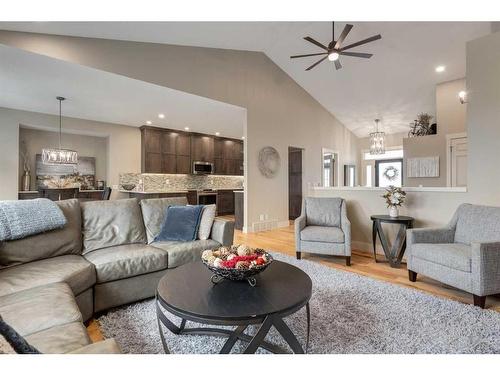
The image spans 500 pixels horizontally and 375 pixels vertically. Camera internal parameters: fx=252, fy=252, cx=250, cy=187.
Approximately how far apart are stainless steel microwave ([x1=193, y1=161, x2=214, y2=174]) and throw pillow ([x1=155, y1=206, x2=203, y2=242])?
15.7 ft

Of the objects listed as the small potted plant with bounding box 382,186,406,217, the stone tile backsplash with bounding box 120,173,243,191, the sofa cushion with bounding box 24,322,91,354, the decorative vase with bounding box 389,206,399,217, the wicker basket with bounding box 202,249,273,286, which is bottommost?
the sofa cushion with bounding box 24,322,91,354

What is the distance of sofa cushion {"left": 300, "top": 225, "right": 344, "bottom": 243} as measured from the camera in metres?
3.23

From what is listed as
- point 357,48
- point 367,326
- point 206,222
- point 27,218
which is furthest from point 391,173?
point 27,218

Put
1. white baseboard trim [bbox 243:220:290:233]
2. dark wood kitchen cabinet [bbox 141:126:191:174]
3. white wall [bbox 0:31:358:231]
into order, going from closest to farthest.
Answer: white wall [bbox 0:31:358:231], white baseboard trim [bbox 243:220:290:233], dark wood kitchen cabinet [bbox 141:126:191:174]

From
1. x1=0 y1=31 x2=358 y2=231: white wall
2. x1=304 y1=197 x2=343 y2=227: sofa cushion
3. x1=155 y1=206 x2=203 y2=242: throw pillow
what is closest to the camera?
x1=155 y1=206 x2=203 y2=242: throw pillow

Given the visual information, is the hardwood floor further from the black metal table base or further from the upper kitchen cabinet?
the upper kitchen cabinet

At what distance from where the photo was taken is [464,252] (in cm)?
228

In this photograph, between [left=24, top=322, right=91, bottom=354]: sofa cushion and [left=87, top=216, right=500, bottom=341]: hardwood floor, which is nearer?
[left=24, top=322, right=91, bottom=354]: sofa cushion

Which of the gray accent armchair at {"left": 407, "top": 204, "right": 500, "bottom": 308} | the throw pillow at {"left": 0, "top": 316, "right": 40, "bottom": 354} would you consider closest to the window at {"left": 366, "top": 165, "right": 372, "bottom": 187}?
the gray accent armchair at {"left": 407, "top": 204, "right": 500, "bottom": 308}

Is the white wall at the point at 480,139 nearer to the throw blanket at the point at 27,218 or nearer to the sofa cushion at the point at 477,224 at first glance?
the sofa cushion at the point at 477,224

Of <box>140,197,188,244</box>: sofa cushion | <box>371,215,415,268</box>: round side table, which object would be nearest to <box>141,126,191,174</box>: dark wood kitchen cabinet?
<box>140,197,188,244</box>: sofa cushion

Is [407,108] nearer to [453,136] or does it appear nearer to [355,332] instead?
[453,136]

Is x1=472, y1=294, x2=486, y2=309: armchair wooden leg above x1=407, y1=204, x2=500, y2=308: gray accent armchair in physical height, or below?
below

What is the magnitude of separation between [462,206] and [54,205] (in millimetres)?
4059
